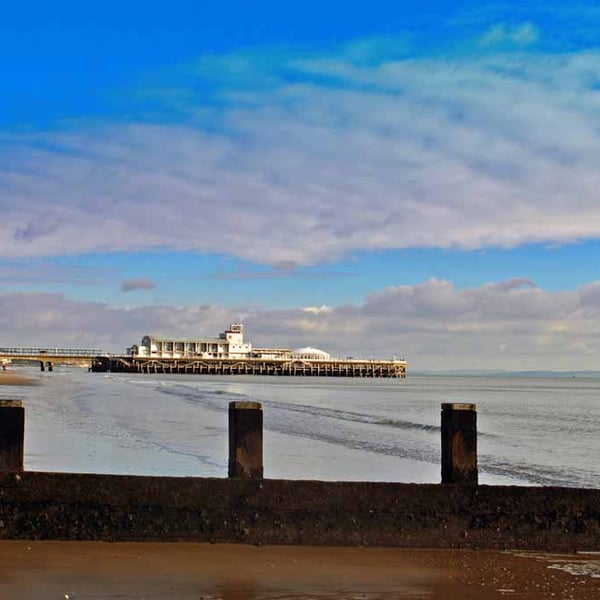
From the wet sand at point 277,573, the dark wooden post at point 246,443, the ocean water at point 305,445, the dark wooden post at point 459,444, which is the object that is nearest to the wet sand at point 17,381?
the ocean water at point 305,445

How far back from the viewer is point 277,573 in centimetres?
692

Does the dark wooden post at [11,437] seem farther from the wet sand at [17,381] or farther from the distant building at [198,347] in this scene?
the distant building at [198,347]

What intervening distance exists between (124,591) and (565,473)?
12021 mm

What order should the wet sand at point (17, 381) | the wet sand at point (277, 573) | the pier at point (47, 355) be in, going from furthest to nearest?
→ 1. the pier at point (47, 355)
2. the wet sand at point (17, 381)
3. the wet sand at point (277, 573)

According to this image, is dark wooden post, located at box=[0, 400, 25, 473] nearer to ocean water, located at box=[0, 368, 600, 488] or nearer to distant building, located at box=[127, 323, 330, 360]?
ocean water, located at box=[0, 368, 600, 488]

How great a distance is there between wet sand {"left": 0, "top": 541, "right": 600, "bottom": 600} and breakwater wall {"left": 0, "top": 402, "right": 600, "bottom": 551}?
141 mm

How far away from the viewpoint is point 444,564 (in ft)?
23.9

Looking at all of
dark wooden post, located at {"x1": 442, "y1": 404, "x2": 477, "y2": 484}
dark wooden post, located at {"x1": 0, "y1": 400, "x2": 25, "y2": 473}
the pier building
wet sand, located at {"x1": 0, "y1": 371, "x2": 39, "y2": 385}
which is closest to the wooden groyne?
the pier building

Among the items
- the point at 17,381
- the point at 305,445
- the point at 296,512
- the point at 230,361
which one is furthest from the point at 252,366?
the point at 296,512

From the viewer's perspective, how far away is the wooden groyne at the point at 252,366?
145375mm

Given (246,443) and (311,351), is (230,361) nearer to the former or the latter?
(311,351)

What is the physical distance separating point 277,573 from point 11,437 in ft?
9.08

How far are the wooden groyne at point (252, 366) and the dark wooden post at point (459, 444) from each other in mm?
138091

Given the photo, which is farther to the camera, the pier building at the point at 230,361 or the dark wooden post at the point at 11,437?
the pier building at the point at 230,361
